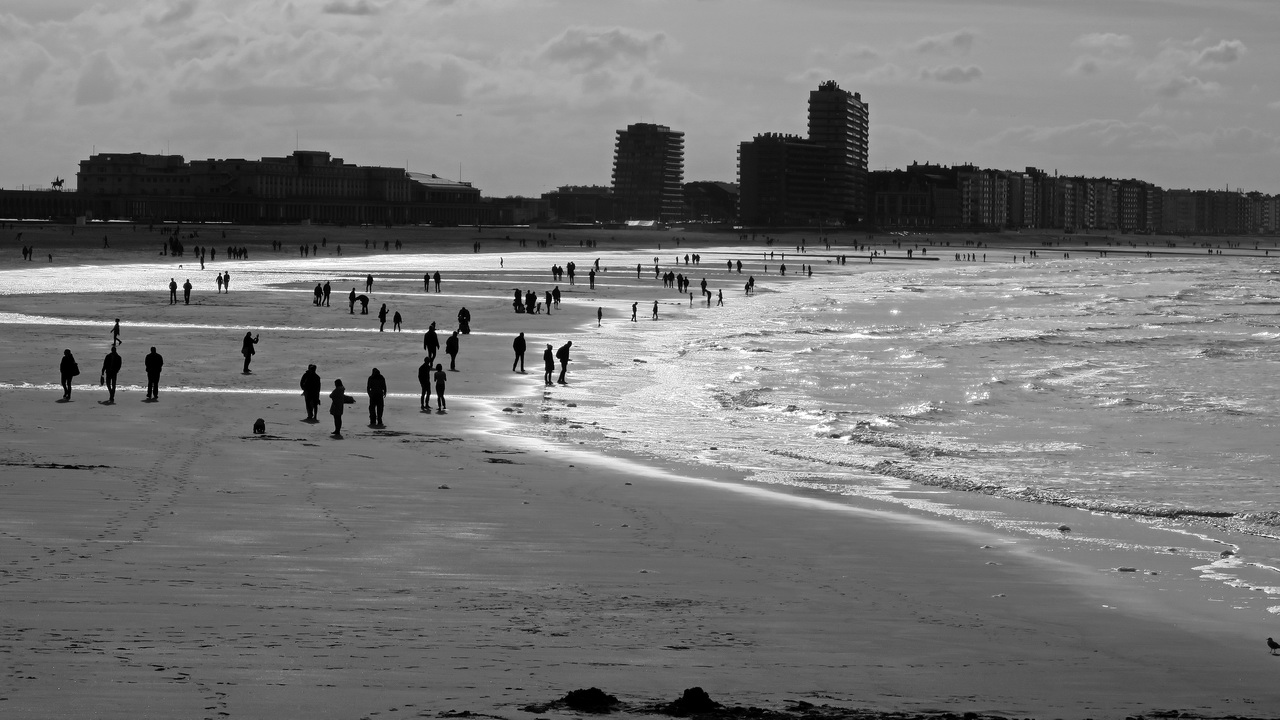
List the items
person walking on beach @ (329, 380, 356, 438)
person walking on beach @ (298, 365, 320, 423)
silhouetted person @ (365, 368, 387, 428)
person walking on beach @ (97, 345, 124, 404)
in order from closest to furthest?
person walking on beach @ (329, 380, 356, 438)
silhouetted person @ (365, 368, 387, 428)
person walking on beach @ (298, 365, 320, 423)
person walking on beach @ (97, 345, 124, 404)

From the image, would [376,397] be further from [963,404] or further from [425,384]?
[963,404]

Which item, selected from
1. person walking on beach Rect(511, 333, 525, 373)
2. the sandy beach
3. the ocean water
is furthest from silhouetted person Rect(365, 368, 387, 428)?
person walking on beach Rect(511, 333, 525, 373)

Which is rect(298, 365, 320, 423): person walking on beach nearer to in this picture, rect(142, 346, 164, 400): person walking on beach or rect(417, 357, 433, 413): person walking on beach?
rect(417, 357, 433, 413): person walking on beach

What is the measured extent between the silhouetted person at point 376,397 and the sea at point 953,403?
219cm

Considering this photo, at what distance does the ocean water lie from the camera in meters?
17.2

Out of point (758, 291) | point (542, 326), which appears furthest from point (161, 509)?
point (758, 291)

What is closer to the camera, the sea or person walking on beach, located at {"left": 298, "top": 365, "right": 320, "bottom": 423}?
the sea

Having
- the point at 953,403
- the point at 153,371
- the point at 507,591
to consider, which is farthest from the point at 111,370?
the point at 953,403

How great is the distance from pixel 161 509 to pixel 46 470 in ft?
9.55

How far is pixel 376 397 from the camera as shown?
2039cm

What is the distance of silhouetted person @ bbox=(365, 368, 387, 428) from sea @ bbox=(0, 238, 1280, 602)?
2194 millimetres

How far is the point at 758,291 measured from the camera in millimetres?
68312

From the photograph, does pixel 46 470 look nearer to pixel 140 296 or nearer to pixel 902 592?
pixel 902 592

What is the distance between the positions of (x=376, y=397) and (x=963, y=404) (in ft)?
36.6
